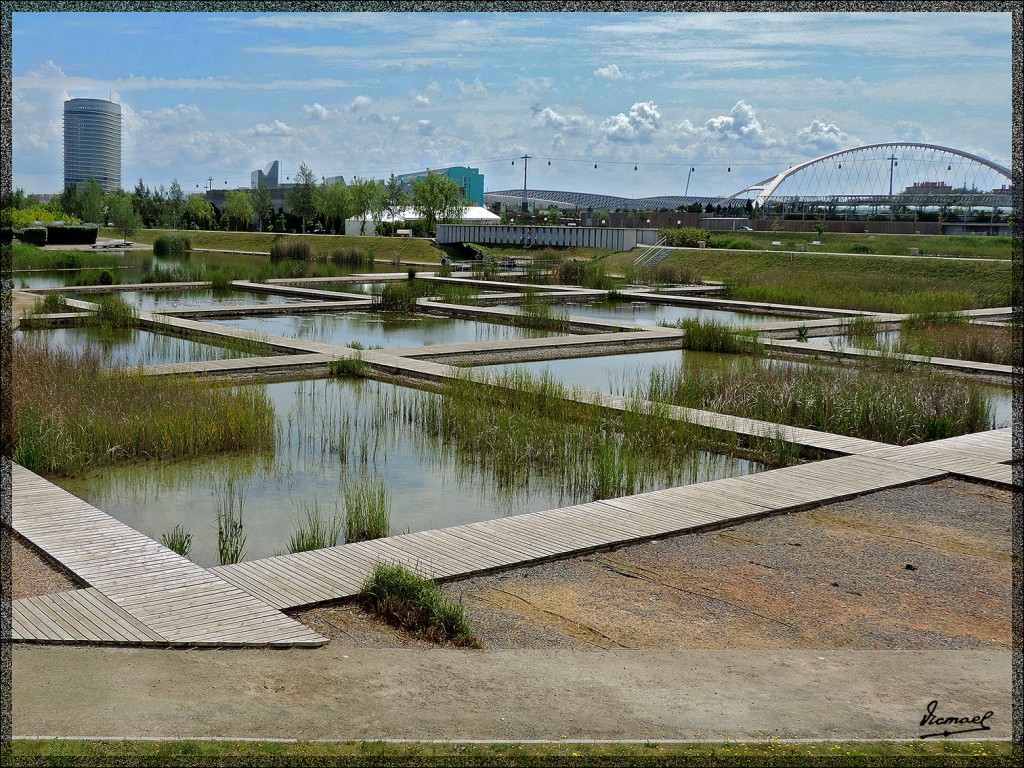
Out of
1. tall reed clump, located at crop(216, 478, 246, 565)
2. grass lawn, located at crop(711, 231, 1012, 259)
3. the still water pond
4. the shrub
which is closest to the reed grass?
the still water pond

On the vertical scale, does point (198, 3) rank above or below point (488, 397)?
above

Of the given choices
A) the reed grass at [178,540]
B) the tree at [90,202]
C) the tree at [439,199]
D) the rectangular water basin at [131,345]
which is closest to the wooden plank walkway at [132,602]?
the reed grass at [178,540]

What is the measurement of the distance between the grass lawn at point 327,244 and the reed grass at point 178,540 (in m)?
33.8

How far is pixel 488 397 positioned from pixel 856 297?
15.4m

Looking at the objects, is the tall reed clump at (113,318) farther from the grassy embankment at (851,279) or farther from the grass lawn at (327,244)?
the grass lawn at (327,244)

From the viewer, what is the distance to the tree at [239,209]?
69.7m

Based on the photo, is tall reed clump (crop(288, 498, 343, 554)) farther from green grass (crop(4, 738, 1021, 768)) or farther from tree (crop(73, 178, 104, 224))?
tree (crop(73, 178, 104, 224))

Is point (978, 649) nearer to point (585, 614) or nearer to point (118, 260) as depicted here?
point (585, 614)


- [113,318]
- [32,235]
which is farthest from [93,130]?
[113,318]

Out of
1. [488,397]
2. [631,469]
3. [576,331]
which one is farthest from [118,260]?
[631,469]

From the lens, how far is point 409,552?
5824 millimetres

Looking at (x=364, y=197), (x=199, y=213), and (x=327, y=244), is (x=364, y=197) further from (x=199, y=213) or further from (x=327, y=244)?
(x=327, y=244)

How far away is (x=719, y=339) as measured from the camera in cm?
1597

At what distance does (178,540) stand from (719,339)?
11.2 metres
